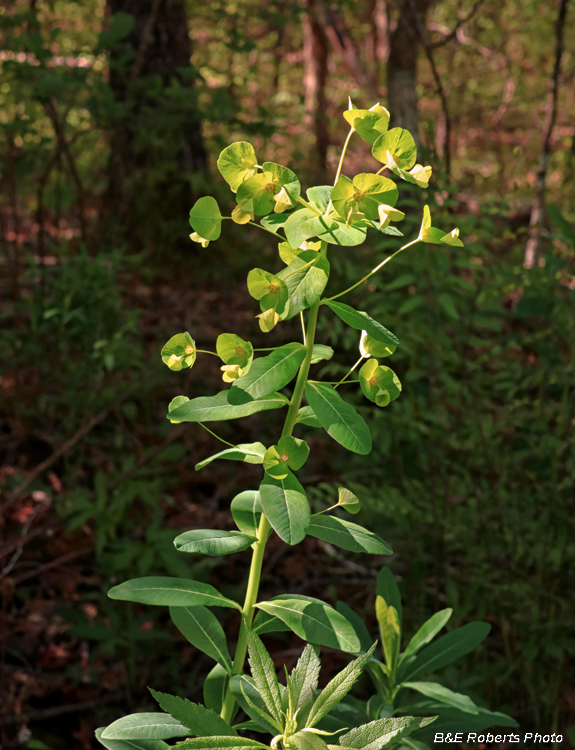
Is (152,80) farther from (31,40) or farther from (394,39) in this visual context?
(394,39)

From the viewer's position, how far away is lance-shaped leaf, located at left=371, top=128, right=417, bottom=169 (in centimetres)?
85

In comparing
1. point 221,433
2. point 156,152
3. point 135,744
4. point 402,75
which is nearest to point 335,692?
point 135,744

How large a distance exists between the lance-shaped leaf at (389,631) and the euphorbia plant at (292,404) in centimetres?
45

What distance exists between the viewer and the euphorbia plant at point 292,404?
834 mm

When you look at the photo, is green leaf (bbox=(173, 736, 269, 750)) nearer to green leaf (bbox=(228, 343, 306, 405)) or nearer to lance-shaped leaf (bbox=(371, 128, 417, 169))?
green leaf (bbox=(228, 343, 306, 405))

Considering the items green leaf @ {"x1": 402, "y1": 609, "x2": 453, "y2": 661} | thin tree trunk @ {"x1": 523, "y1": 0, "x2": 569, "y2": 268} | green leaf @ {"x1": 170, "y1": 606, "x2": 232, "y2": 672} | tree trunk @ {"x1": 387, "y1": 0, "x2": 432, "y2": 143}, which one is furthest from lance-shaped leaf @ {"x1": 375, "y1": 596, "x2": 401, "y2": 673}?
tree trunk @ {"x1": 387, "y1": 0, "x2": 432, "y2": 143}

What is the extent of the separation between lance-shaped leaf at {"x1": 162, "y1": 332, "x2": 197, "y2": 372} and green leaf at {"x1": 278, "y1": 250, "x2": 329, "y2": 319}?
16cm

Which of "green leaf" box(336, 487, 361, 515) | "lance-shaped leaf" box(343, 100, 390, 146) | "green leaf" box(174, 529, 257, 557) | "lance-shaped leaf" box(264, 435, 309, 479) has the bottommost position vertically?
"green leaf" box(174, 529, 257, 557)

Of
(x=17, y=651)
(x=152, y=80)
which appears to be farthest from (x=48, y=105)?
(x=17, y=651)

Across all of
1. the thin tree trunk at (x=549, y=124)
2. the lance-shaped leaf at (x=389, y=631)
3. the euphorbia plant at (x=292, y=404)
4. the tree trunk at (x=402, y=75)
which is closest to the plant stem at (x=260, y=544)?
the euphorbia plant at (x=292, y=404)

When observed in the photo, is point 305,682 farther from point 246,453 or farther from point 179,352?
point 179,352

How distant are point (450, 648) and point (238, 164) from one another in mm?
1098

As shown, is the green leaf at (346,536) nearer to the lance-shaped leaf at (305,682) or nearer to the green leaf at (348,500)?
the green leaf at (348,500)

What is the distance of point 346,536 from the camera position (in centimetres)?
96
